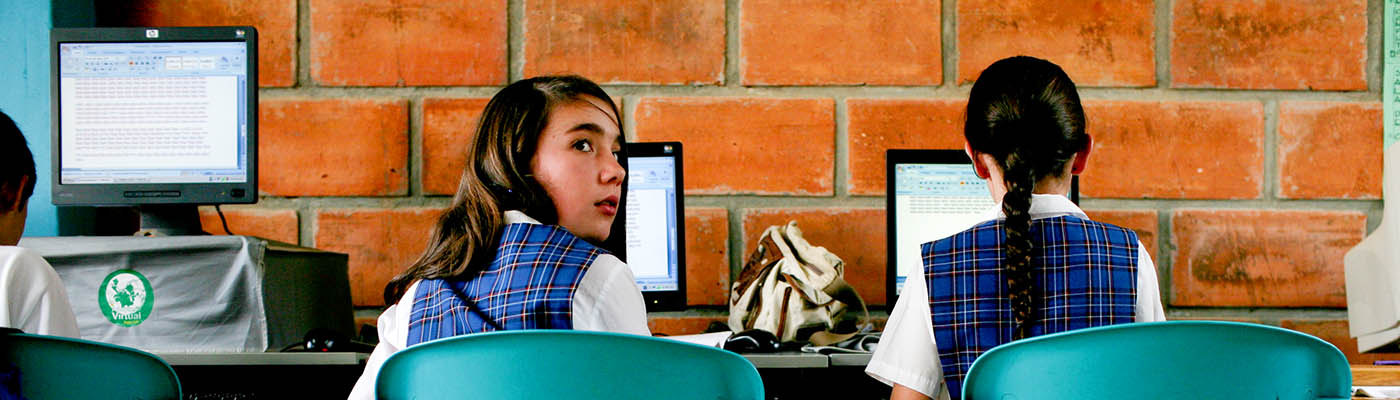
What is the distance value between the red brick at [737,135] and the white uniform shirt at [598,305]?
884mm

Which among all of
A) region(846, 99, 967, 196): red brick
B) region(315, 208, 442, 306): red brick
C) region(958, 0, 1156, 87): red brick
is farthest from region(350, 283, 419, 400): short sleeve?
region(958, 0, 1156, 87): red brick

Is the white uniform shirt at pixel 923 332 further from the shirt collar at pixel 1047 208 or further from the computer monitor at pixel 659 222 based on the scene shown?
the computer monitor at pixel 659 222

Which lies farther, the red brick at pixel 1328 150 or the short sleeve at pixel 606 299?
the red brick at pixel 1328 150

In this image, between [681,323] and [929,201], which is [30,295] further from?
[929,201]

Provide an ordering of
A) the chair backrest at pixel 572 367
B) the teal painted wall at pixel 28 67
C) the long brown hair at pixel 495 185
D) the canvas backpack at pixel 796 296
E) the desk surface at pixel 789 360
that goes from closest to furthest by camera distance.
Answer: the chair backrest at pixel 572 367
the long brown hair at pixel 495 185
the desk surface at pixel 789 360
the canvas backpack at pixel 796 296
the teal painted wall at pixel 28 67

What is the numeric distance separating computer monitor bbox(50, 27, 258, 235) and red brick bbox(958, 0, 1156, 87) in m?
1.32

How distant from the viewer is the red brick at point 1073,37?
1998 millimetres

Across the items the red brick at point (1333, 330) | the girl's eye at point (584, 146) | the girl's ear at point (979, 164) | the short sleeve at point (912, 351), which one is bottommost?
the red brick at point (1333, 330)

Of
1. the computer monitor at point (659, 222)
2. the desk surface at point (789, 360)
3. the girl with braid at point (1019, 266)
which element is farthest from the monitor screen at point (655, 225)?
the girl with braid at point (1019, 266)

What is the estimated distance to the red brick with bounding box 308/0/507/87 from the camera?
1.99m

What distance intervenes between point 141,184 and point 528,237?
0.93 meters

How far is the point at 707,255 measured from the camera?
2.00m

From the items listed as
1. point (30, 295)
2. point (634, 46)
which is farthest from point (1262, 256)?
point (30, 295)

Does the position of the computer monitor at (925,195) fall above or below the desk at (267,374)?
above
